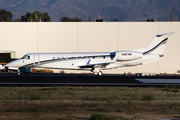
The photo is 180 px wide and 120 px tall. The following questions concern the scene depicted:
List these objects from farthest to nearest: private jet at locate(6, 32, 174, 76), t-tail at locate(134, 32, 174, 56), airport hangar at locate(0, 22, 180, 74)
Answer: airport hangar at locate(0, 22, 180, 74), t-tail at locate(134, 32, 174, 56), private jet at locate(6, 32, 174, 76)

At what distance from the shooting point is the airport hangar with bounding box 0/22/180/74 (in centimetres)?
4397

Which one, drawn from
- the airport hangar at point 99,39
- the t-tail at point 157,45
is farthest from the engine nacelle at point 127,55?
the airport hangar at point 99,39

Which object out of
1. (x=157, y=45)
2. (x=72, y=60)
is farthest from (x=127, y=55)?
(x=72, y=60)

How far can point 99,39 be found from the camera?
1740 inches

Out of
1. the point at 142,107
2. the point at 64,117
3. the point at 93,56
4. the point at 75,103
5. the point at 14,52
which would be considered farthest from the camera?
the point at 14,52

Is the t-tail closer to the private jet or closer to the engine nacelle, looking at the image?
the engine nacelle

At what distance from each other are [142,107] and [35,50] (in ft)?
118

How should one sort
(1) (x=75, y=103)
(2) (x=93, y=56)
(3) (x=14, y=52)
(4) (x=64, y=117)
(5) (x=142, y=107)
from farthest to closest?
1. (3) (x=14, y=52)
2. (2) (x=93, y=56)
3. (1) (x=75, y=103)
4. (5) (x=142, y=107)
5. (4) (x=64, y=117)

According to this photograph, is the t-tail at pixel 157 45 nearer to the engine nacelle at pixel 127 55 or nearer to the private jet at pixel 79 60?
the engine nacelle at pixel 127 55

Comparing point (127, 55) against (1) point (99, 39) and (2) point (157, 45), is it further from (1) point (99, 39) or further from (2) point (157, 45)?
→ (1) point (99, 39)

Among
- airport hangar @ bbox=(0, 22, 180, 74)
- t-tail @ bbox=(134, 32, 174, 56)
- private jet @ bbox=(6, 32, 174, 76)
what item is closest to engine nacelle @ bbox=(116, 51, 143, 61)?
private jet @ bbox=(6, 32, 174, 76)

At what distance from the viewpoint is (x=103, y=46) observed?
4406cm

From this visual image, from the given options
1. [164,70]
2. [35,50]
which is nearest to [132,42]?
[164,70]

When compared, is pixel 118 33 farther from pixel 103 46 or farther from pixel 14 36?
pixel 14 36
